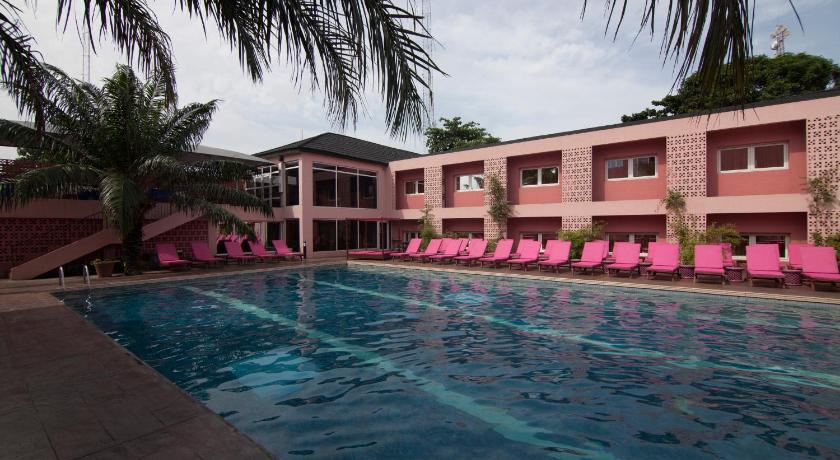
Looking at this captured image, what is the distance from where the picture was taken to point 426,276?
15.1m

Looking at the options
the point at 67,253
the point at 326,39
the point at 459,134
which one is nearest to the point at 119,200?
the point at 67,253

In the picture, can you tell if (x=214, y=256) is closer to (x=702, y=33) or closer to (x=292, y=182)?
(x=292, y=182)

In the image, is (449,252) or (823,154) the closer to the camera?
(823,154)

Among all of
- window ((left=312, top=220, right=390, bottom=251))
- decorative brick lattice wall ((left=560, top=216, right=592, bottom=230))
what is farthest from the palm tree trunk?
decorative brick lattice wall ((left=560, top=216, right=592, bottom=230))

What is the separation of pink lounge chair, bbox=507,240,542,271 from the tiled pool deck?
41.2ft

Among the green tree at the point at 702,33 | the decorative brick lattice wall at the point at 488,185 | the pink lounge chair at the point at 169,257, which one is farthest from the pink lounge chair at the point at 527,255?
the green tree at the point at 702,33

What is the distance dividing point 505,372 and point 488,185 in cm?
1622

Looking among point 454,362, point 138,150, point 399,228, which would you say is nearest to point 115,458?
point 454,362

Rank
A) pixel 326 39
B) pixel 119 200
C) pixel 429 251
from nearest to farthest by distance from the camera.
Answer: pixel 326 39 < pixel 119 200 < pixel 429 251

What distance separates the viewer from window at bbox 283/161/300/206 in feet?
71.0

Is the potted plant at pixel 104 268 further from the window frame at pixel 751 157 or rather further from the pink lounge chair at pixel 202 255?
the window frame at pixel 751 157

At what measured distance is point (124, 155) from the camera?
14.5 meters

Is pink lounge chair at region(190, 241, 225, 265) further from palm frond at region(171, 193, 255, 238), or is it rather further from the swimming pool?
the swimming pool

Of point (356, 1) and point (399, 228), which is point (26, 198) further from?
point (399, 228)
